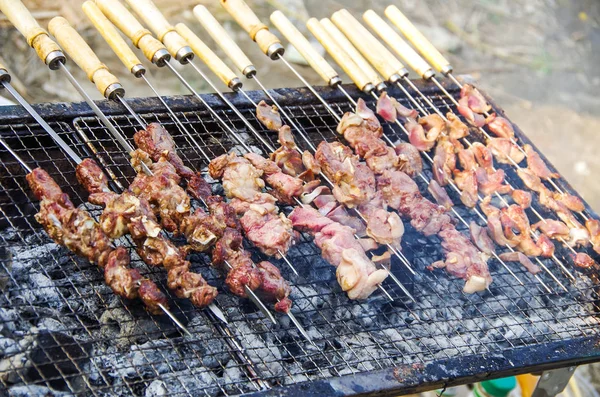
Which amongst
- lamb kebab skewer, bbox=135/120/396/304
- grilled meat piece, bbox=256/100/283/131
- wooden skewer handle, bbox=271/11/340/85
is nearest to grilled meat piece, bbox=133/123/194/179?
lamb kebab skewer, bbox=135/120/396/304

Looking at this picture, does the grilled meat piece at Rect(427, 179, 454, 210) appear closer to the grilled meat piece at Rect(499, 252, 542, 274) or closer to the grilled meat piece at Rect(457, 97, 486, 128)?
the grilled meat piece at Rect(499, 252, 542, 274)

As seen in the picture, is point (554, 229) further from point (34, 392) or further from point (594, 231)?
point (34, 392)

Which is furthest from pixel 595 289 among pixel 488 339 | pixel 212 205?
pixel 212 205

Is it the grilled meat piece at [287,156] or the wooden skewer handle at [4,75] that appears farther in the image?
the grilled meat piece at [287,156]

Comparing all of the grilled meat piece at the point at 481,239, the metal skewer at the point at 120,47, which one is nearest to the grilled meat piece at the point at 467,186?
the grilled meat piece at the point at 481,239

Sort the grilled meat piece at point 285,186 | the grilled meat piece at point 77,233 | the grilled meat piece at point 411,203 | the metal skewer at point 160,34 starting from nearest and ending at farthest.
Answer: the grilled meat piece at point 77,233, the grilled meat piece at point 285,186, the grilled meat piece at point 411,203, the metal skewer at point 160,34

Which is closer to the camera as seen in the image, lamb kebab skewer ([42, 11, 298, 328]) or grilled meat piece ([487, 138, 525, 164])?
lamb kebab skewer ([42, 11, 298, 328])

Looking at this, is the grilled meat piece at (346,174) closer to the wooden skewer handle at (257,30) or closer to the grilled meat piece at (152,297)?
the wooden skewer handle at (257,30)
